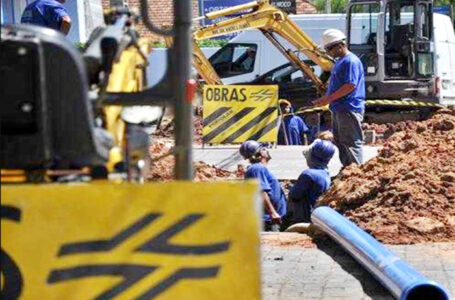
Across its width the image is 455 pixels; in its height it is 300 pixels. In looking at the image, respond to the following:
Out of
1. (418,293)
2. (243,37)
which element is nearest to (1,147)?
(418,293)

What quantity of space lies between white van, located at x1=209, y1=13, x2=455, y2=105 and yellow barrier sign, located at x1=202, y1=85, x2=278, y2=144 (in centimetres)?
571

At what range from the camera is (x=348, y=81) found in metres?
10.7

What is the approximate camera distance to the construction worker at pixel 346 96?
10.7 meters

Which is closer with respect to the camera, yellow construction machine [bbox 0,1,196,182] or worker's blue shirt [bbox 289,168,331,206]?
yellow construction machine [bbox 0,1,196,182]

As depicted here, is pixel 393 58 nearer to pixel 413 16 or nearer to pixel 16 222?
pixel 413 16

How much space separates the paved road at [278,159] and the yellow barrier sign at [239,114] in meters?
0.23

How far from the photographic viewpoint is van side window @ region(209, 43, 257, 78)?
24531 mm

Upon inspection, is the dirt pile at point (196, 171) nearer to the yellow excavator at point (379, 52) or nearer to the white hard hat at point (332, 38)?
the white hard hat at point (332, 38)

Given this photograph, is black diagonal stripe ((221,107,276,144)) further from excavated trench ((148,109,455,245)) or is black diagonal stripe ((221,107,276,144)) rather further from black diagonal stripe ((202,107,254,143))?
excavated trench ((148,109,455,245))

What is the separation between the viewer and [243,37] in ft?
79.9

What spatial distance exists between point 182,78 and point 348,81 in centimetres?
734

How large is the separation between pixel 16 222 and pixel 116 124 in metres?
1.25

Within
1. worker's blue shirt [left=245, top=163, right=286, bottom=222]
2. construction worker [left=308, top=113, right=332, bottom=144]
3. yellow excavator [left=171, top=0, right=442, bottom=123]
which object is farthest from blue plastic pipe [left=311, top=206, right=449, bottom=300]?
yellow excavator [left=171, top=0, right=442, bottom=123]

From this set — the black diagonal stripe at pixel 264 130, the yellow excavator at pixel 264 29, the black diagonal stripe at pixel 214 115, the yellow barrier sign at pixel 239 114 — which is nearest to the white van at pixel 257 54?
the yellow excavator at pixel 264 29
